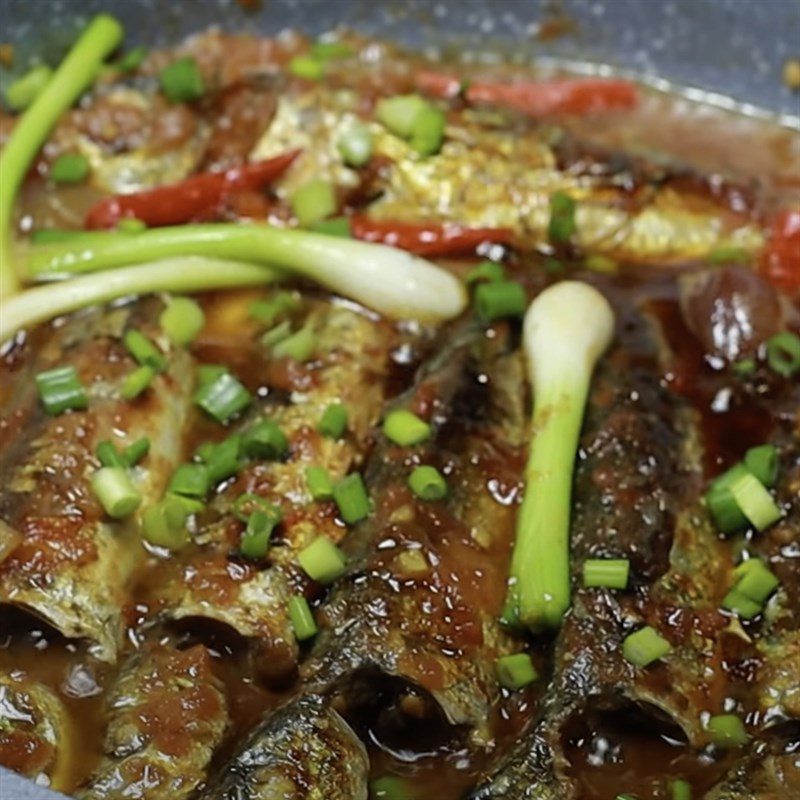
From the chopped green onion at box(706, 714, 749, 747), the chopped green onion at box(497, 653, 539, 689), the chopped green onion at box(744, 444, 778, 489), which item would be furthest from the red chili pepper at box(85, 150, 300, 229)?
the chopped green onion at box(706, 714, 749, 747)

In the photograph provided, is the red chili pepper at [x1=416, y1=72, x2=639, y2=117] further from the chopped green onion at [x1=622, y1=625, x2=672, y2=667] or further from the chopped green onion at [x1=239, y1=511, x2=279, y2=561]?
the chopped green onion at [x1=622, y1=625, x2=672, y2=667]

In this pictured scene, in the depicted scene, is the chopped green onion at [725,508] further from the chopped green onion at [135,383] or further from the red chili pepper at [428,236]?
the chopped green onion at [135,383]

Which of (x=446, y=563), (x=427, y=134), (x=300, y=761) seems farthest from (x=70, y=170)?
(x=300, y=761)

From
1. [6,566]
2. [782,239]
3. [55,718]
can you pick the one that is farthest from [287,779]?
[782,239]

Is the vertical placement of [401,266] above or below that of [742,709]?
above

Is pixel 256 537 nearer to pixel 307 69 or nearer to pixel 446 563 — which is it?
pixel 446 563

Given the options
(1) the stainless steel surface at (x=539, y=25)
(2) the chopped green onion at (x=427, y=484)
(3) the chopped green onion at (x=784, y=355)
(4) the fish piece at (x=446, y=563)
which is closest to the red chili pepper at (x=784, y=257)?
(3) the chopped green onion at (x=784, y=355)

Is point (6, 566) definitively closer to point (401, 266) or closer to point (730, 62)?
point (401, 266)
